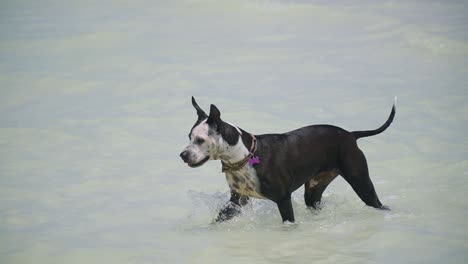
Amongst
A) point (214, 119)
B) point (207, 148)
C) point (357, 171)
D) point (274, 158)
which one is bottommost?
point (357, 171)

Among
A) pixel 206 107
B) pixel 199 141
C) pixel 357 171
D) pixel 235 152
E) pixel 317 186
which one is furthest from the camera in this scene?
pixel 206 107

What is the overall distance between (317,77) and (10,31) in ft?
18.7

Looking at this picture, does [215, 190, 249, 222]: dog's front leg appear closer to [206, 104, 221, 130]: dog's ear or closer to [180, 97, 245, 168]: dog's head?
[180, 97, 245, 168]: dog's head

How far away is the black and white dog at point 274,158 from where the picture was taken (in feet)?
18.7

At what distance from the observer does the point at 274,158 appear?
5.96m

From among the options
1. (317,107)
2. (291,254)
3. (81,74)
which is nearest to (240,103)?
(317,107)

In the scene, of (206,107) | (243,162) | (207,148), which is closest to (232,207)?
(243,162)

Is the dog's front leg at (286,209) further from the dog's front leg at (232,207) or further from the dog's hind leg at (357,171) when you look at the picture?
the dog's hind leg at (357,171)

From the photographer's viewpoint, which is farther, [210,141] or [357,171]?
[357,171]

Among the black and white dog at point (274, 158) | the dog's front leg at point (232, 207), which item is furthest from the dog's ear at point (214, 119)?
the dog's front leg at point (232, 207)

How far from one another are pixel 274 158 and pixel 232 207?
556 mm

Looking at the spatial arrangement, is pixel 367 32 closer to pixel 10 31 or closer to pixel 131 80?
pixel 131 80

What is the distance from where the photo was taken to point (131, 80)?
434 inches

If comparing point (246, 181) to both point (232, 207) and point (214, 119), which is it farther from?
point (214, 119)
